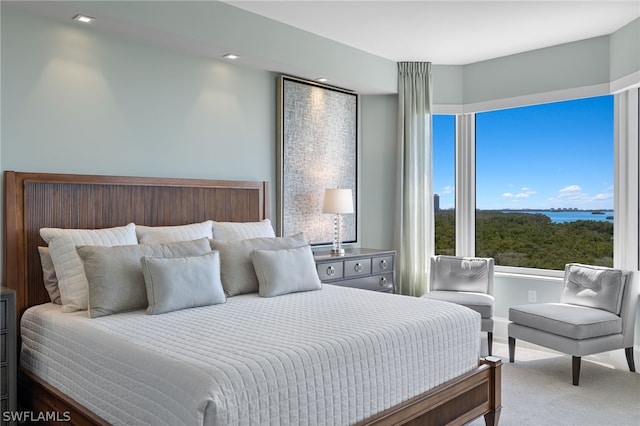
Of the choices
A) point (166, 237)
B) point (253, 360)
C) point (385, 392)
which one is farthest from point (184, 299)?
point (385, 392)

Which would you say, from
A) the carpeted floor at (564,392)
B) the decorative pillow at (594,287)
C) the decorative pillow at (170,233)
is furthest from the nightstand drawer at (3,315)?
Answer: the decorative pillow at (594,287)

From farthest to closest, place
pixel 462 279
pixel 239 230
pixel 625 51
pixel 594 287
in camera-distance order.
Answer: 1. pixel 462 279
2. pixel 625 51
3. pixel 594 287
4. pixel 239 230

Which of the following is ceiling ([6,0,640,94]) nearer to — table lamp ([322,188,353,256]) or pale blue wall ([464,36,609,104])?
pale blue wall ([464,36,609,104])

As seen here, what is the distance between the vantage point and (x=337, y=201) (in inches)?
179

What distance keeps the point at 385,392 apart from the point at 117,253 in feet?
5.11

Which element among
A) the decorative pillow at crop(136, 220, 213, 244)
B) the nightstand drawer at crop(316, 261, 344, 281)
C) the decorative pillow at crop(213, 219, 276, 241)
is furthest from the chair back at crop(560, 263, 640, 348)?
the decorative pillow at crop(136, 220, 213, 244)

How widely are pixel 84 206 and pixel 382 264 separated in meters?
2.60

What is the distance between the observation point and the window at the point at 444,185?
17.7 feet

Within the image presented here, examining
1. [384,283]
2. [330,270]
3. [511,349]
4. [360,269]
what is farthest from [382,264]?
[511,349]

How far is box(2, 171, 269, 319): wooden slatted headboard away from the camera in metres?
2.94

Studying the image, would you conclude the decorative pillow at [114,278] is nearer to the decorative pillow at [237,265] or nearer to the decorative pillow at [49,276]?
the decorative pillow at [49,276]

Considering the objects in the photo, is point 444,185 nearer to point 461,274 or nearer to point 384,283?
point 461,274

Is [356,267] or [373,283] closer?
[356,267]

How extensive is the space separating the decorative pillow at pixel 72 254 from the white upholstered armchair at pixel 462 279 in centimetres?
271
